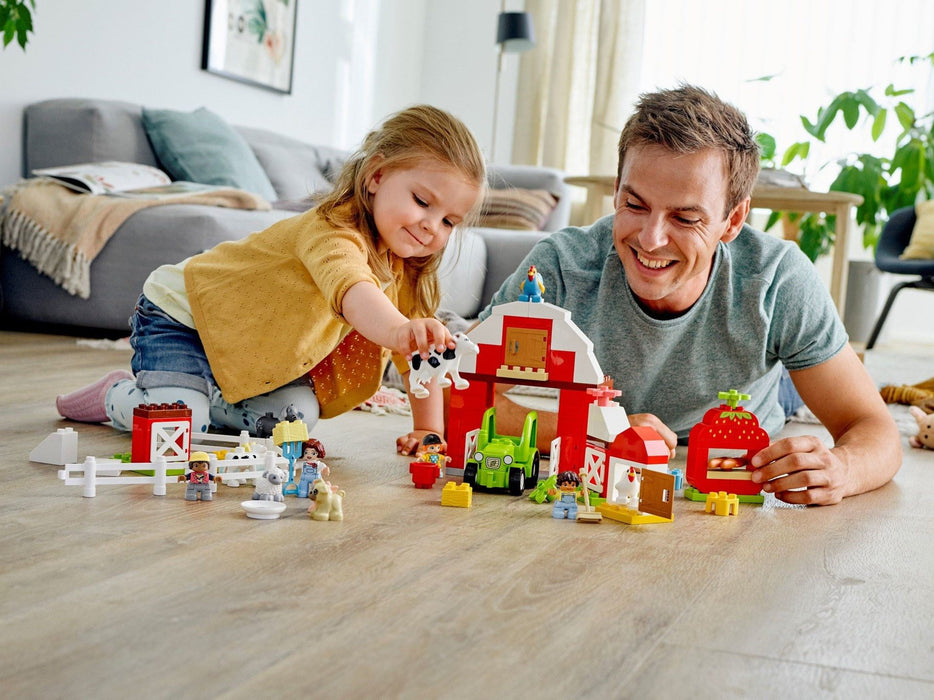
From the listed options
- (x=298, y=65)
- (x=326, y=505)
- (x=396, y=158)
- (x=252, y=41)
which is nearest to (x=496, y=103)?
(x=298, y=65)

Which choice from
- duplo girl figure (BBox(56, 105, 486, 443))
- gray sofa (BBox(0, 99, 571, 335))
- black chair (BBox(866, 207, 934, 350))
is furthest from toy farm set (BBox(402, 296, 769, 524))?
black chair (BBox(866, 207, 934, 350))

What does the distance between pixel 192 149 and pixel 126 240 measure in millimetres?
693

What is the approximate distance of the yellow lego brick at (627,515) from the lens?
1239 mm

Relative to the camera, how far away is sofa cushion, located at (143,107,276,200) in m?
3.65

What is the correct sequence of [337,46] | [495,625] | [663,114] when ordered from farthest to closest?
[337,46] < [663,114] < [495,625]

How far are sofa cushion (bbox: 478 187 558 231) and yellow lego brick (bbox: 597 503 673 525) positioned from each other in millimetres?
3319

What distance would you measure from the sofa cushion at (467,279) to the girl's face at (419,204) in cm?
175

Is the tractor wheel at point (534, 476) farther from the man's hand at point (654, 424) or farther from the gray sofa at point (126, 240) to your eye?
the gray sofa at point (126, 240)

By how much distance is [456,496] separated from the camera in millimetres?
1283

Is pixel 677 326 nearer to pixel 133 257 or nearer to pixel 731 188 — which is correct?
pixel 731 188

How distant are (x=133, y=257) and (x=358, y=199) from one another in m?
1.69

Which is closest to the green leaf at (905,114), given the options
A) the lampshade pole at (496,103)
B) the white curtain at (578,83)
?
the white curtain at (578,83)

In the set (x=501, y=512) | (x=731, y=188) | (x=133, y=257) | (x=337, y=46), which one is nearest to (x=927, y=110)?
(x=337, y=46)

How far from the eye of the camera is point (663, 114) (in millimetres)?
1431
